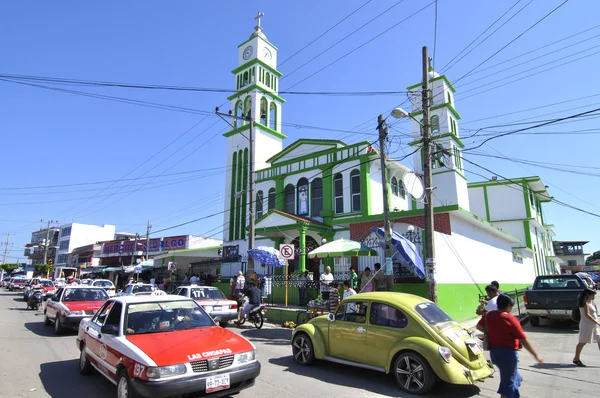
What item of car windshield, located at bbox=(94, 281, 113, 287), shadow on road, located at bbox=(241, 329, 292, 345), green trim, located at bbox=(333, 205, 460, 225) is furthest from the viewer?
car windshield, located at bbox=(94, 281, 113, 287)

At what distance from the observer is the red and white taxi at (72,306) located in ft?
36.7

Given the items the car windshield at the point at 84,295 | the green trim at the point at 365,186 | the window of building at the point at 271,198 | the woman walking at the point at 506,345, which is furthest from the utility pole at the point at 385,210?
the window of building at the point at 271,198

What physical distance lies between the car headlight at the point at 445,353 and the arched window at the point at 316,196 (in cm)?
1872

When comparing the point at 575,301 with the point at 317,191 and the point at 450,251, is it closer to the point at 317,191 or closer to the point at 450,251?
the point at 450,251

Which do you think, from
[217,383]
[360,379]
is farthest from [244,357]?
[360,379]

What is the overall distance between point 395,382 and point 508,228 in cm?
2975

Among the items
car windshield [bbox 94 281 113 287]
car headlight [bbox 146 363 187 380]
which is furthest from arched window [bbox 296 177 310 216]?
car headlight [bbox 146 363 187 380]

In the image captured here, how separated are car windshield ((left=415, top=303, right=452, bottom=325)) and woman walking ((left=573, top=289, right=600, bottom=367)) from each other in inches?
138

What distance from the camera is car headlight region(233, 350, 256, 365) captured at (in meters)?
5.16

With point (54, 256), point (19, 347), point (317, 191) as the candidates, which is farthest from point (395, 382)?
point (54, 256)

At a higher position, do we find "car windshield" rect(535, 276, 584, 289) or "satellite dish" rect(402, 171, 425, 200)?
"satellite dish" rect(402, 171, 425, 200)

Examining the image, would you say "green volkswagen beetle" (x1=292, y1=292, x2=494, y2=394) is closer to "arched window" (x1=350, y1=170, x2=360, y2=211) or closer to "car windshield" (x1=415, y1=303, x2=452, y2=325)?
"car windshield" (x1=415, y1=303, x2=452, y2=325)

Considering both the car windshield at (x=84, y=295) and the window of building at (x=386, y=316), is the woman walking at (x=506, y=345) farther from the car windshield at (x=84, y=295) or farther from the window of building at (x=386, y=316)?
the car windshield at (x=84, y=295)

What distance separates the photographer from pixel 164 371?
457cm
